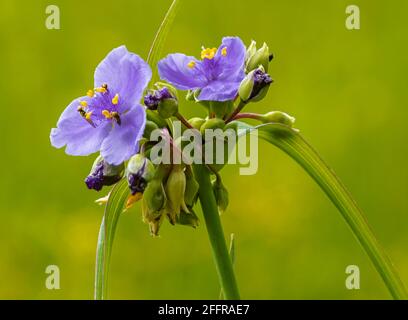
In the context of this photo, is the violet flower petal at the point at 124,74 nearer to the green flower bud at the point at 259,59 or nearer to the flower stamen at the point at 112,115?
the flower stamen at the point at 112,115

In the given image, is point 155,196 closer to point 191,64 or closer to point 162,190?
point 162,190

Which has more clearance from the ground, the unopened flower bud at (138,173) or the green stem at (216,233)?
the unopened flower bud at (138,173)

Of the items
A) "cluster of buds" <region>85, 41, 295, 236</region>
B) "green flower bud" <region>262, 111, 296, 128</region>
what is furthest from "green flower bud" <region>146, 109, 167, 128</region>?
"green flower bud" <region>262, 111, 296, 128</region>

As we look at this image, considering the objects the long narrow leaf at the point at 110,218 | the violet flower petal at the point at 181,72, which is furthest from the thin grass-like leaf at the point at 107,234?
the violet flower petal at the point at 181,72

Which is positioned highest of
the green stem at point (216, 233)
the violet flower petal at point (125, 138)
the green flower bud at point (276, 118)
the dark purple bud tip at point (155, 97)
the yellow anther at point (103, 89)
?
the yellow anther at point (103, 89)
